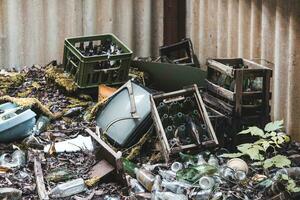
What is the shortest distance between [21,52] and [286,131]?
3461 millimetres

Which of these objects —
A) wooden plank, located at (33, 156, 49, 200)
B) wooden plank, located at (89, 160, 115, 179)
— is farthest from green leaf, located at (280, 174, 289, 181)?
wooden plank, located at (33, 156, 49, 200)

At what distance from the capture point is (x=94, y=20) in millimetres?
7984

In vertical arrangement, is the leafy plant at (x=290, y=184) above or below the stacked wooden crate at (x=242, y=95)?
below

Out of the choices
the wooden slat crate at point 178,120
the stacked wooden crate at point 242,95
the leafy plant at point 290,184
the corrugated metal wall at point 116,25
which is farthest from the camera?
the corrugated metal wall at point 116,25

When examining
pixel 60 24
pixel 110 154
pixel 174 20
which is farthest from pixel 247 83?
pixel 60 24

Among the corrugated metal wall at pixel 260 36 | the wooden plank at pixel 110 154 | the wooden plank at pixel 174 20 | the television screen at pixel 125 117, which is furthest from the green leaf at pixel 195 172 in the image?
the wooden plank at pixel 174 20

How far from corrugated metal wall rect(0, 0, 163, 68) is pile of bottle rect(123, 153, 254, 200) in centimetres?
298

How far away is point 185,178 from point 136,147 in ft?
2.78

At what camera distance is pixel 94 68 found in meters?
6.74

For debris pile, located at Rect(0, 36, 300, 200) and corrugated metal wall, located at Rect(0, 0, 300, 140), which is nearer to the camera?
debris pile, located at Rect(0, 36, 300, 200)

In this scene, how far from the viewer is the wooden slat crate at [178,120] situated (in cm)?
542

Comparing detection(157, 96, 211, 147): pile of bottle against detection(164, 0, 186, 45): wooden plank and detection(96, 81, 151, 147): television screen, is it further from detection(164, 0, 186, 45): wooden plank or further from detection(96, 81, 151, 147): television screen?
detection(164, 0, 186, 45): wooden plank

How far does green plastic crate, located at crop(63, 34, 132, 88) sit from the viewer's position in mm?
6613

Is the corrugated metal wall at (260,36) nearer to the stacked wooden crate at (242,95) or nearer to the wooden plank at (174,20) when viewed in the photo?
the wooden plank at (174,20)
